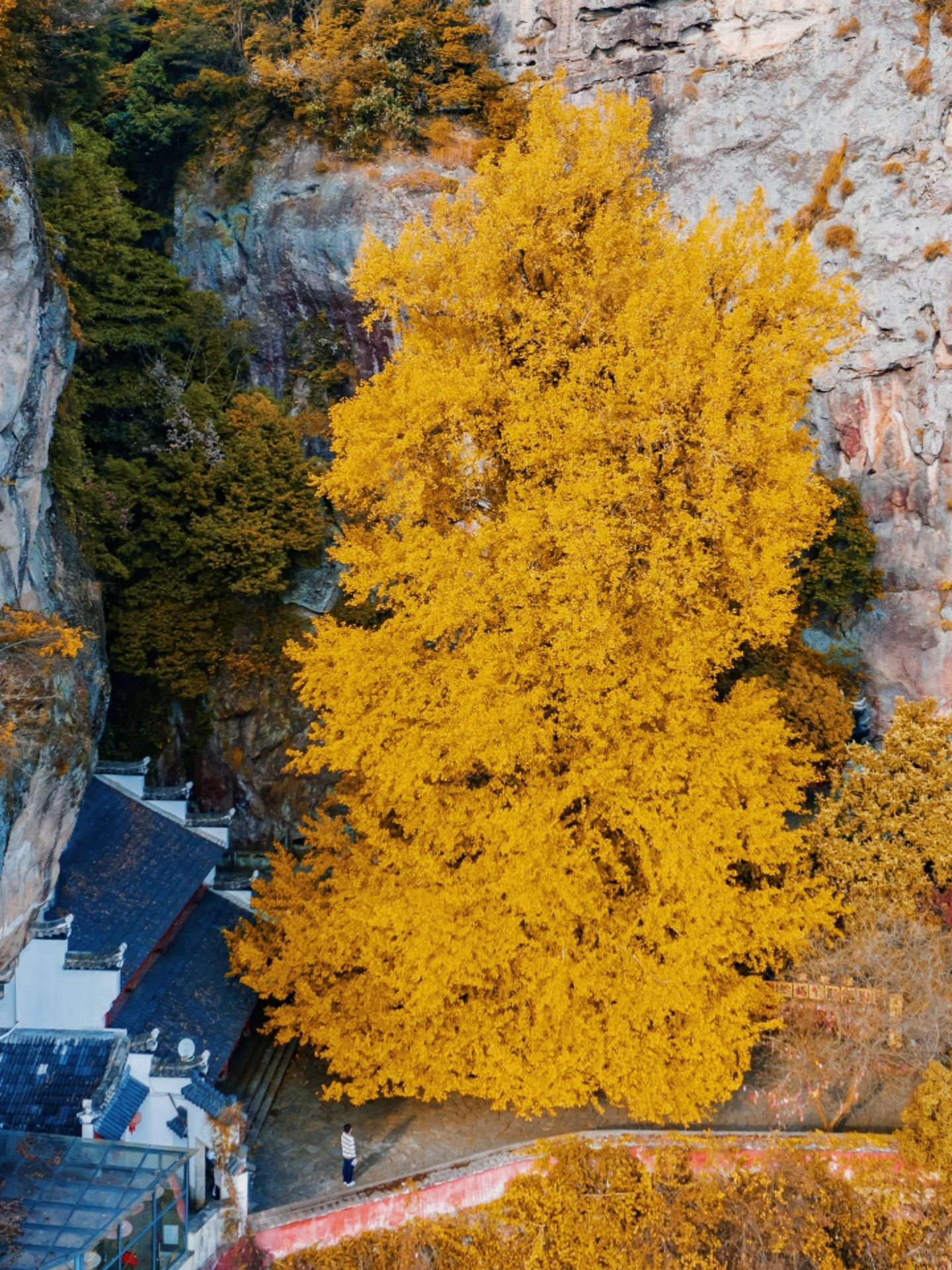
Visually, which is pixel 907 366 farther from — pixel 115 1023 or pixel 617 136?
pixel 115 1023

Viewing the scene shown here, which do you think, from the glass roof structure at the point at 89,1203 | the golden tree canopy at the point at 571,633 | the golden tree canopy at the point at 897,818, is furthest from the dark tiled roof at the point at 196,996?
the golden tree canopy at the point at 897,818

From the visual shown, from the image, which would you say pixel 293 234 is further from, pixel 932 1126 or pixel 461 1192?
pixel 932 1126

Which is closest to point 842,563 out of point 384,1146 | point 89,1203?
point 384,1146

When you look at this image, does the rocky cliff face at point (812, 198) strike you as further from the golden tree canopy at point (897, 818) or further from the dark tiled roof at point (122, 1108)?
the dark tiled roof at point (122, 1108)

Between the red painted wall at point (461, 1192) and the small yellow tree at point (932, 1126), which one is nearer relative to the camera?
the red painted wall at point (461, 1192)

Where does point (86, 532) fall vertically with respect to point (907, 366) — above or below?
below

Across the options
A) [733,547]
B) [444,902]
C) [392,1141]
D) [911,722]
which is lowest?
[392,1141]

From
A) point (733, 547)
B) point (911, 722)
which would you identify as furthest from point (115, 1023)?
point (911, 722)
